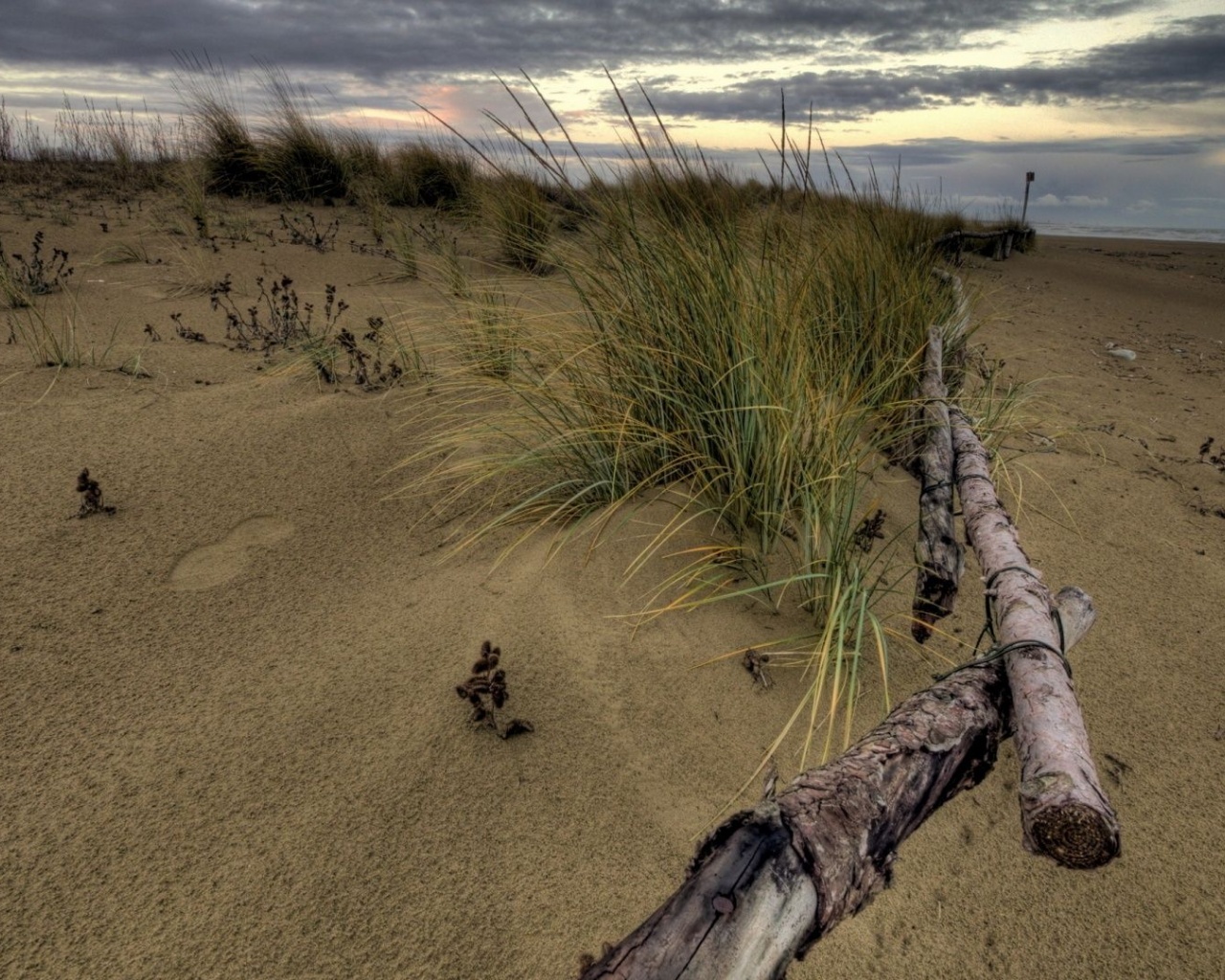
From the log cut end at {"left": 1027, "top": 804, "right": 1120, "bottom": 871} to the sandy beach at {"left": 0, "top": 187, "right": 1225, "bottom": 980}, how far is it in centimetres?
46

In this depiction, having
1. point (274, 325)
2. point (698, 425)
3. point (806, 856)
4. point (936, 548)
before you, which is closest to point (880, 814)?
point (806, 856)

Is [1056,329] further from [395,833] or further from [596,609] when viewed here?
[395,833]

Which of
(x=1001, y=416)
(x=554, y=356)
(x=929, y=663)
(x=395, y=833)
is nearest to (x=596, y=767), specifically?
(x=395, y=833)

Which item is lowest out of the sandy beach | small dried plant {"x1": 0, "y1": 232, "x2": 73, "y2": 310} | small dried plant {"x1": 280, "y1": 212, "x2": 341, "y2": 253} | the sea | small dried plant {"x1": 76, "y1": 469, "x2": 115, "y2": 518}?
the sea

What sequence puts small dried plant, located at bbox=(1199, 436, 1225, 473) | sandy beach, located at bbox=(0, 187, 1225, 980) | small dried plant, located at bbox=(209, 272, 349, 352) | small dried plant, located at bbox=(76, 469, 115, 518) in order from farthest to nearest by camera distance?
1. small dried plant, located at bbox=(209, 272, 349, 352)
2. small dried plant, located at bbox=(1199, 436, 1225, 473)
3. small dried plant, located at bbox=(76, 469, 115, 518)
4. sandy beach, located at bbox=(0, 187, 1225, 980)

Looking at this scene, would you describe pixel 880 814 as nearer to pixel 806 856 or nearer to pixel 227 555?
pixel 806 856

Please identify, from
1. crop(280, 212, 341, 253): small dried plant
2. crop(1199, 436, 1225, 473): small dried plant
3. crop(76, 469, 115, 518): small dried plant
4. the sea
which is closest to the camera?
crop(76, 469, 115, 518): small dried plant

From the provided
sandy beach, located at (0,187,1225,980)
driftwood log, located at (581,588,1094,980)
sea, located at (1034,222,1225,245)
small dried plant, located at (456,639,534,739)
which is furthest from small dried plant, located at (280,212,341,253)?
sea, located at (1034,222,1225,245)

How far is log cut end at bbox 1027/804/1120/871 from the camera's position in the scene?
1.18m

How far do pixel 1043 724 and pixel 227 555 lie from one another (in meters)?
2.43

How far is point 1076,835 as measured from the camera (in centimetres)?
119

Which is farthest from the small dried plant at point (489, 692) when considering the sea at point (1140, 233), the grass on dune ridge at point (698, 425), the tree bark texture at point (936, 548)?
the sea at point (1140, 233)

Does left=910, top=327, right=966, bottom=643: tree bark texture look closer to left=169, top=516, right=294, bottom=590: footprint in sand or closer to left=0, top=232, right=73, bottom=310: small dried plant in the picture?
left=169, top=516, right=294, bottom=590: footprint in sand

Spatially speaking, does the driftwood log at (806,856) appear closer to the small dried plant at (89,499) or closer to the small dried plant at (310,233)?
the small dried plant at (89,499)
